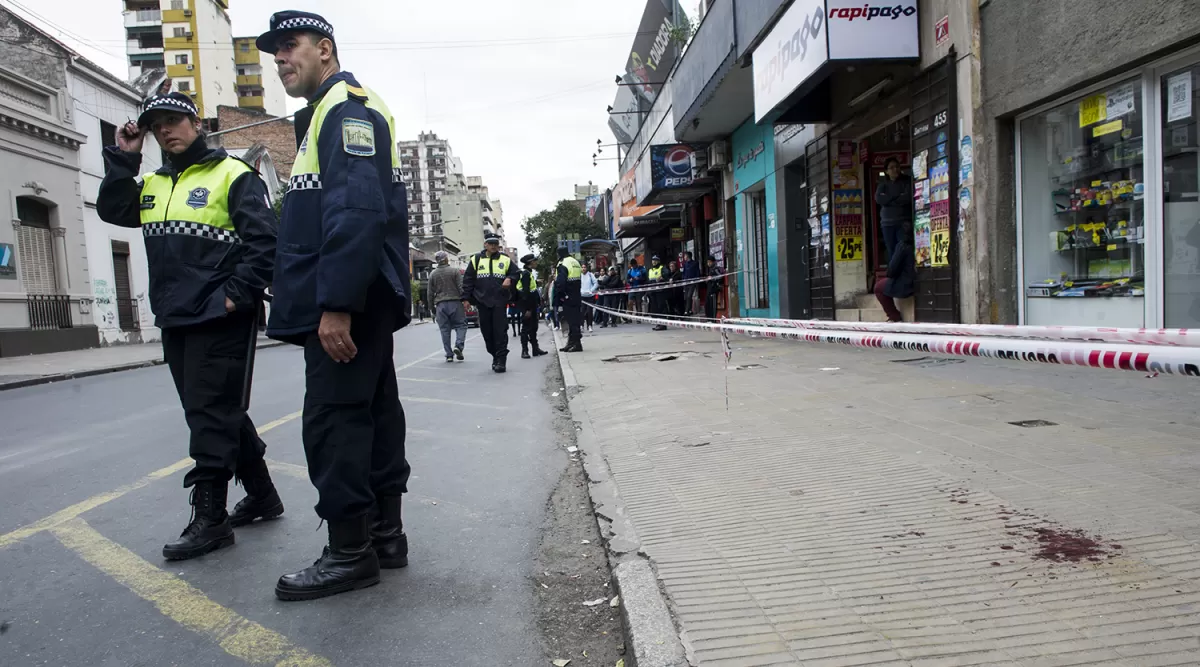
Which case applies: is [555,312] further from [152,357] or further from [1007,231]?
[1007,231]

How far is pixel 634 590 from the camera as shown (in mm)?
2586

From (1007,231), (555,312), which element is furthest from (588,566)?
(555,312)

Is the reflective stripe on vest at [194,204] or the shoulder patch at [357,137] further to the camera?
the reflective stripe on vest at [194,204]

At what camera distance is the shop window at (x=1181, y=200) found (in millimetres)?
6293

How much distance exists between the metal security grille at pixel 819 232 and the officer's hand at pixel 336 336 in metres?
10.8

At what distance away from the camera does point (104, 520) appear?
3.75 metres

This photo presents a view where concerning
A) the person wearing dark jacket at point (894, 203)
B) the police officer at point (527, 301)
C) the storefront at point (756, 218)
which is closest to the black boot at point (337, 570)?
the person wearing dark jacket at point (894, 203)

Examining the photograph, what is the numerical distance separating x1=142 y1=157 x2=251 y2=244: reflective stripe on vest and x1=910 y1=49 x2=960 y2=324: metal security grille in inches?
308

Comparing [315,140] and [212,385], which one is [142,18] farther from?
[315,140]

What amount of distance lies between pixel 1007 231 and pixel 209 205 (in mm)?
7699

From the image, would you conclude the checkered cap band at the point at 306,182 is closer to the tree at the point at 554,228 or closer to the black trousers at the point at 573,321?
→ the black trousers at the point at 573,321

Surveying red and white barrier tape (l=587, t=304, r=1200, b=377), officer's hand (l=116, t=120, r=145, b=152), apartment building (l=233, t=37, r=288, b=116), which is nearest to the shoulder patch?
officer's hand (l=116, t=120, r=145, b=152)

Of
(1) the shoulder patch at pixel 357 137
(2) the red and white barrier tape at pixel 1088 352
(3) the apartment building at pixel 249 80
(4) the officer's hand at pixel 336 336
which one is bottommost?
(2) the red and white barrier tape at pixel 1088 352

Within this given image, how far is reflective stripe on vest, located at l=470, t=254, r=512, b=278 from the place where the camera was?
1059 cm
